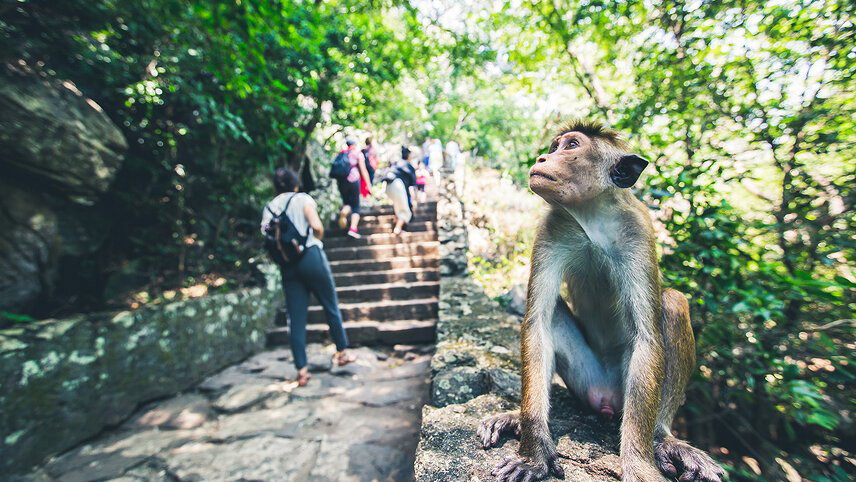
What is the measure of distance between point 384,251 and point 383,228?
130 centimetres

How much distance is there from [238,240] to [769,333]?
6.43 meters

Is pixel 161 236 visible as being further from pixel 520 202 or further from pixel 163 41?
pixel 520 202

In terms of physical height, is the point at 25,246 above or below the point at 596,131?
below

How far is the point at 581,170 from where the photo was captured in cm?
159

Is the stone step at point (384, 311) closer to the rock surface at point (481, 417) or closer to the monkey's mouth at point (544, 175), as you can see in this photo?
the rock surface at point (481, 417)

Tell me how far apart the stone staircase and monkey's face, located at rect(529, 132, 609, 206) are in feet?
11.6

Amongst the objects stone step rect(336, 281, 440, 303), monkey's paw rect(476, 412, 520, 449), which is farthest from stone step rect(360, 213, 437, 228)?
monkey's paw rect(476, 412, 520, 449)

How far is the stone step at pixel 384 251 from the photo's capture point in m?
6.75

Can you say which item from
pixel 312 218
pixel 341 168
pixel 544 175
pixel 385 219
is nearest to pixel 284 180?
pixel 312 218

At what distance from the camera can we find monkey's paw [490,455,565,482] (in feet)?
4.18

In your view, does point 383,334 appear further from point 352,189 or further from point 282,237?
point 352,189

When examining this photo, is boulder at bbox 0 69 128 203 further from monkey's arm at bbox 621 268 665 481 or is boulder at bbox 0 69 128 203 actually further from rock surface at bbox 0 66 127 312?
monkey's arm at bbox 621 268 665 481

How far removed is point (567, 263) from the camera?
5.69ft

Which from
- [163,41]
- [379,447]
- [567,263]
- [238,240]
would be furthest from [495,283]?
[163,41]
